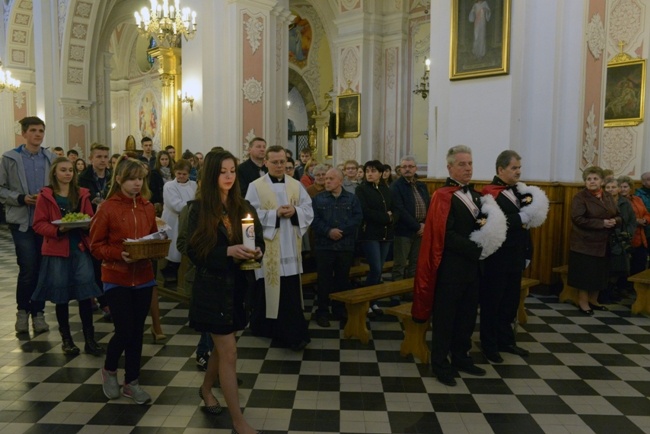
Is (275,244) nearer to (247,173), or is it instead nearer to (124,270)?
(247,173)

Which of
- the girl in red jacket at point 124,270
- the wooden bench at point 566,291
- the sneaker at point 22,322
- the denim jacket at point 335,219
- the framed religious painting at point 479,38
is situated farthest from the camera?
the framed religious painting at point 479,38

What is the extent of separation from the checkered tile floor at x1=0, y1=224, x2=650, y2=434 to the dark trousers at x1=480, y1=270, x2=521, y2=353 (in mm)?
171

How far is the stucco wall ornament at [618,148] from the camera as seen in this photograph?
1150 cm

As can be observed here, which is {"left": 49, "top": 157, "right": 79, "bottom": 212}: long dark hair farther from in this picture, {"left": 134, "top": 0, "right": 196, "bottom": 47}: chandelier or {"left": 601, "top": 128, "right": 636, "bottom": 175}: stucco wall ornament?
{"left": 601, "top": 128, "right": 636, "bottom": 175}: stucco wall ornament

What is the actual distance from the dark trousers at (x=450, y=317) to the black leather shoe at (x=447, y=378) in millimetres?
30

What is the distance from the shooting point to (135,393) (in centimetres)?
372

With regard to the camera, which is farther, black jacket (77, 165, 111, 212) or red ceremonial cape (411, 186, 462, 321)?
black jacket (77, 165, 111, 212)

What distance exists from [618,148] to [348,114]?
21.7 ft

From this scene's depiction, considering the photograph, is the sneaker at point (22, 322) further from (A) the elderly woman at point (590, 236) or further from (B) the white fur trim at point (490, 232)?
(A) the elderly woman at point (590, 236)

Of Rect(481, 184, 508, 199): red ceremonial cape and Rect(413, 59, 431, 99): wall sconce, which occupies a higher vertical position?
Rect(413, 59, 431, 99): wall sconce

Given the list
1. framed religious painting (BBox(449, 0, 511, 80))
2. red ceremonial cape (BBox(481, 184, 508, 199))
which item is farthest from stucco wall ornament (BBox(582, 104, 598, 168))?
red ceremonial cape (BBox(481, 184, 508, 199))

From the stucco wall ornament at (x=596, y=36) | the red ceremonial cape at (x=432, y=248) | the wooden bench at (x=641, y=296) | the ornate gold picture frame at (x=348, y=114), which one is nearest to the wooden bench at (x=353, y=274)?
the red ceremonial cape at (x=432, y=248)

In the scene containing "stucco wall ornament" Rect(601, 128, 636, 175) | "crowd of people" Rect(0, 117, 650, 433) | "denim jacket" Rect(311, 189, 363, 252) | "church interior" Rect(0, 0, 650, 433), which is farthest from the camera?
"stucco wall ornament" Rect(601, 128, 636, 175)

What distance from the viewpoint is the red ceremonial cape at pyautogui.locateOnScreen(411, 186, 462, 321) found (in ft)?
13.3
